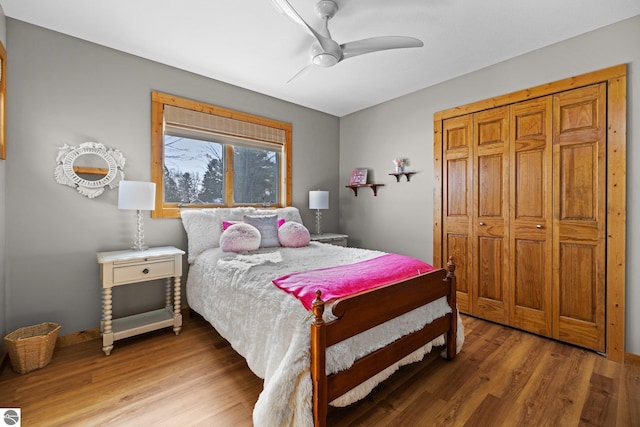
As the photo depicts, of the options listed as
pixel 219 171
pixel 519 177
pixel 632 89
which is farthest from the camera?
pixel 219 171

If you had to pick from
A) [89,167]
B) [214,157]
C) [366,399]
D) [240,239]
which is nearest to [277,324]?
[366,399]

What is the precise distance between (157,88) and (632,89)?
4.18m

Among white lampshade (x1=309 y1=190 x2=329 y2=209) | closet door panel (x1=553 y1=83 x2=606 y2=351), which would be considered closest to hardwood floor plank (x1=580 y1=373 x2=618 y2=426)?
closet door panel (x1=553 y1=83 x2=606 y2=351)

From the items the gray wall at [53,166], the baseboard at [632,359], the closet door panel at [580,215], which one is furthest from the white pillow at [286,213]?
the baseboard at [632,359]

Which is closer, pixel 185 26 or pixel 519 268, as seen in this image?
pixel 185 26

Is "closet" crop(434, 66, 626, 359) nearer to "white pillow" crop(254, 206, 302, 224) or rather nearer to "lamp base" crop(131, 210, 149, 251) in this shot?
"white pillow" crop(254, 206, 302, 224)

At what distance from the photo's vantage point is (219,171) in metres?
3.40

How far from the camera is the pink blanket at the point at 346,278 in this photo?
61.6 inches

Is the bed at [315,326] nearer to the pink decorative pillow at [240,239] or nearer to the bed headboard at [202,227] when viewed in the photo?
the pink decorative pillow at [240,239]

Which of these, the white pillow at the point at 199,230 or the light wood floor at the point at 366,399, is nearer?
the light wood floor at the point at 366,399

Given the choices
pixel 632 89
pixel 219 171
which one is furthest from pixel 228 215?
pixel 632 89

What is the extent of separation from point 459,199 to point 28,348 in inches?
158

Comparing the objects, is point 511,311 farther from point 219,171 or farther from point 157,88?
point 157,88

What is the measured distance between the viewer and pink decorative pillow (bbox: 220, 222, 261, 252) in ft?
8.66
